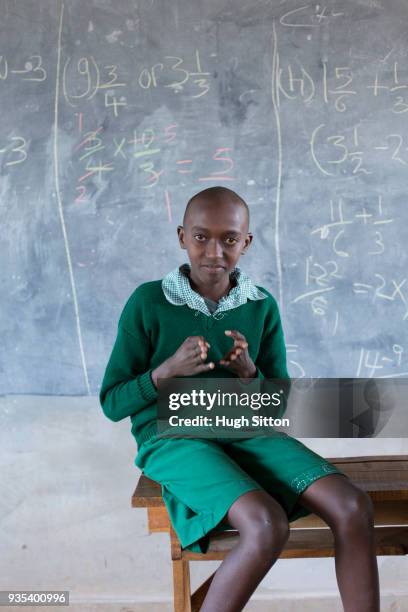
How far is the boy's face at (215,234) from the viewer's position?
5.50ft

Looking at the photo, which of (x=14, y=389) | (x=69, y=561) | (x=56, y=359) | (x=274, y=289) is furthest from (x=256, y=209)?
(x=69, y=561)

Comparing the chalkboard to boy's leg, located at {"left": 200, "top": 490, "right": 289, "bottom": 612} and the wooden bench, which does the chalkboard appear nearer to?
the wooden bench

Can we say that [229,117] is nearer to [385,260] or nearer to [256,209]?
[256,209]

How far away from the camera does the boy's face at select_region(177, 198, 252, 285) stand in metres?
1.68

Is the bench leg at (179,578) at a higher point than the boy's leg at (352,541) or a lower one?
lower

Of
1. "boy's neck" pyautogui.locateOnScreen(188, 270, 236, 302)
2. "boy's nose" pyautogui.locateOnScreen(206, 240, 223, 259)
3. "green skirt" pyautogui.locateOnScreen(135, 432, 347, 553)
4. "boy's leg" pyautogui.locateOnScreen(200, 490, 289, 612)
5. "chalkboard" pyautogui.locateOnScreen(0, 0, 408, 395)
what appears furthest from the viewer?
"chalkboard" pyautogui.locateOnScreen(0, 0, 408, 395)

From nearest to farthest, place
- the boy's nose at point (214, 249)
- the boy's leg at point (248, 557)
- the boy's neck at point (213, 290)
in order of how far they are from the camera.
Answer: the boy's leg at point (248, 557) → the boy's nose at point (214, 249) → the boy's neck at point (213, 290)

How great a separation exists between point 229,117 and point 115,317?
2.74 ft

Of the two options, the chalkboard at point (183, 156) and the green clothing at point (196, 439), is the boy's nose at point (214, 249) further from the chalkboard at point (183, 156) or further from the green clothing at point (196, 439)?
the chalkboard at point (183, 156)

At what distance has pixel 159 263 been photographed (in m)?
2.66

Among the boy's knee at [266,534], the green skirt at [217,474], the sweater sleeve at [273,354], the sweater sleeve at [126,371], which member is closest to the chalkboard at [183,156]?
the sweater sleeve at [273,354]

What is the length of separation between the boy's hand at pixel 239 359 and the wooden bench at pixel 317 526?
0.35 metres

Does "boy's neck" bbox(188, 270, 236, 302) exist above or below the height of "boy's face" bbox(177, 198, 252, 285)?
below

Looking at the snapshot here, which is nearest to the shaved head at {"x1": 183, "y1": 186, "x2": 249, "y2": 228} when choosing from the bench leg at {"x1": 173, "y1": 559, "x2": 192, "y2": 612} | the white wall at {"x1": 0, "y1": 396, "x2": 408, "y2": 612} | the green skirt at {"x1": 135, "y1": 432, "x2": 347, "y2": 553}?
the green skirt at {"x1": 135, "y1": 432, "x2": 347, "y2": 553}
